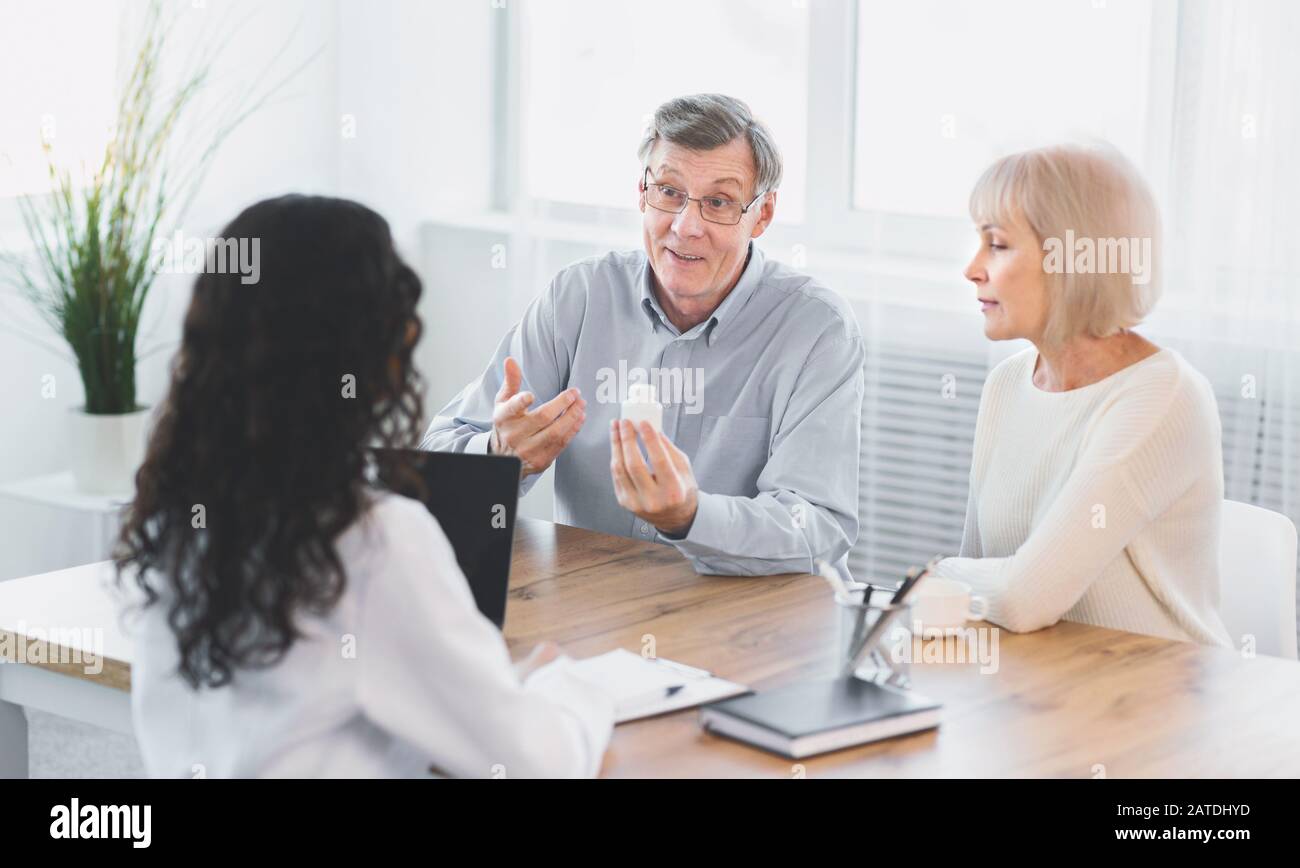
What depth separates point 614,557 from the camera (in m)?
2.14

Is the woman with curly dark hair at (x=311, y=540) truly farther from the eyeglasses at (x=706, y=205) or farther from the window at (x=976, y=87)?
the window at (x=976, y=87)

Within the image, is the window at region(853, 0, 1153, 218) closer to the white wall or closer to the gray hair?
the gray hair

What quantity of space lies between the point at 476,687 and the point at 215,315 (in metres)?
0.37

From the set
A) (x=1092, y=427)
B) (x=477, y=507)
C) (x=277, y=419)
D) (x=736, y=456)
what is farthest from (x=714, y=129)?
(x=277, y=419)

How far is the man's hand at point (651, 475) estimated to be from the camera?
197 centimetres

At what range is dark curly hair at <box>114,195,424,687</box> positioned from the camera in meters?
1.24

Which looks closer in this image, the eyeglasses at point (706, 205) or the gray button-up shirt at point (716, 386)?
the gray button-up shirt at point (716, 386)

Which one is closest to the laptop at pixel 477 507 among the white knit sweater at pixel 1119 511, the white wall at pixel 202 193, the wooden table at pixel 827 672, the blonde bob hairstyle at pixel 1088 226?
the wooden table at pixel 827 672

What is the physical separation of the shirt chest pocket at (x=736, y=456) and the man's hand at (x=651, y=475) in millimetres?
379

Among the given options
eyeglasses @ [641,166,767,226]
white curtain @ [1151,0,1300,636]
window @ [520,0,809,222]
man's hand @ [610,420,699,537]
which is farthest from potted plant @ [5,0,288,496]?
white curtain @ [1151,0,1300,636]

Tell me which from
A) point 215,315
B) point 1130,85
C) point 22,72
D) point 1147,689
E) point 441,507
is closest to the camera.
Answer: point 215,315

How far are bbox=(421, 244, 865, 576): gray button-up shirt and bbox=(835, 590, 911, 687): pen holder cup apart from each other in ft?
1.56
